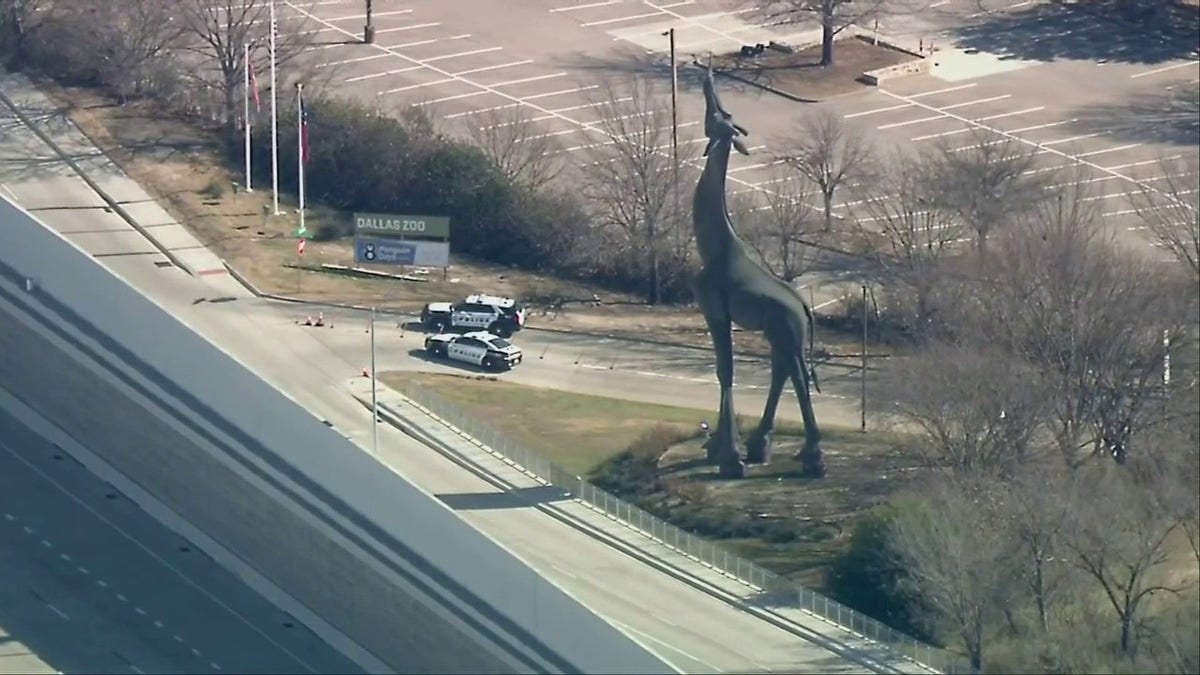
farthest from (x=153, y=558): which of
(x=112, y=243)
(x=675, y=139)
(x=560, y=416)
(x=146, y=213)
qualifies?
(x=675, y=139)

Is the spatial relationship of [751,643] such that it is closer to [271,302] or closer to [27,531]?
[27,531]

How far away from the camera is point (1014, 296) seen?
3049 inches

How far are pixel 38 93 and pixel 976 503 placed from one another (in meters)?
49.9

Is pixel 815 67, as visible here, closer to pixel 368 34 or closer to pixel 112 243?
pixel 368 34

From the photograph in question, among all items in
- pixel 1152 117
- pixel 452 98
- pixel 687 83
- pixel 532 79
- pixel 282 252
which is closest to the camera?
pixel 282 252

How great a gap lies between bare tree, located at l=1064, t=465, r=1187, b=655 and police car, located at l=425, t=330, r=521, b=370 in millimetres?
22127

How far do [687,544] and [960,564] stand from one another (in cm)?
879

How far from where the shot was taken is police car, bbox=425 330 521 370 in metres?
85.6

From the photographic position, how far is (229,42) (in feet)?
339

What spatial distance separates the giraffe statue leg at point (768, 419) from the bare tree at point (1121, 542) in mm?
9569

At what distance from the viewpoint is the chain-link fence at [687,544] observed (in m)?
67.9

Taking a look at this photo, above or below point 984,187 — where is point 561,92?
above

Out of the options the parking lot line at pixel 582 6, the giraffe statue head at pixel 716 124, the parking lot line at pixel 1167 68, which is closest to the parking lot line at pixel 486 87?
the parking lot line at pixel 582 6

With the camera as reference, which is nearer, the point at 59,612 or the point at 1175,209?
the point at 59,612
